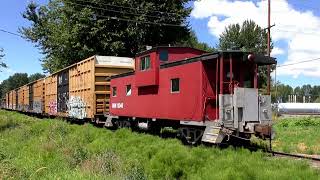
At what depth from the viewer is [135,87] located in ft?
68.7

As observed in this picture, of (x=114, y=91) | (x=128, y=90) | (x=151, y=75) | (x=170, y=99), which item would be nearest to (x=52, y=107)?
(x=114, y=91)

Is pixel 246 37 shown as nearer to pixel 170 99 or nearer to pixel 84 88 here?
pixel 84 88

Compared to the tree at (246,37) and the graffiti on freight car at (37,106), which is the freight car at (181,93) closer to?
the graffiti on freight car at (37,106)

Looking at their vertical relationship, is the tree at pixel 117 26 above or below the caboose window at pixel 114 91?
above

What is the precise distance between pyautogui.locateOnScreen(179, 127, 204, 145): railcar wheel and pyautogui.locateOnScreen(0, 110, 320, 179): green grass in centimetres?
150

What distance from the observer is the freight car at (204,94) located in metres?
14.5

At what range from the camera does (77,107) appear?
2777 centimetres

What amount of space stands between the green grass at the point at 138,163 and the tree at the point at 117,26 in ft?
78.6

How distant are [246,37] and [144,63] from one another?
57405 mm

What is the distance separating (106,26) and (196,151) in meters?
29.2

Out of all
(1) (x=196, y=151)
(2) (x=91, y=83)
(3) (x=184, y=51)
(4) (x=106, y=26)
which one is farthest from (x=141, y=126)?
(4) (x=106, y=26)

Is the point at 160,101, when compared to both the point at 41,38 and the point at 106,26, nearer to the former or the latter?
the point at 106,26

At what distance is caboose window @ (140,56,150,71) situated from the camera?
63.8ft

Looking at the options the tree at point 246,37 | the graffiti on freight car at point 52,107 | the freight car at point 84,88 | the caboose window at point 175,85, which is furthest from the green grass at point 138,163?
the tree at point 246,37
